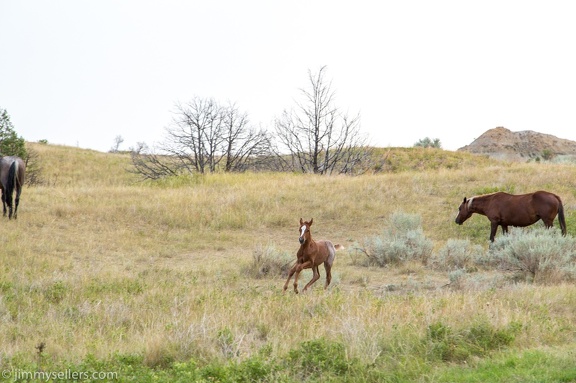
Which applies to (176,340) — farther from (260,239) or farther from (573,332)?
(260,239)

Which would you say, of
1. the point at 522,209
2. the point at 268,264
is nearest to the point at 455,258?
the point at 522,209

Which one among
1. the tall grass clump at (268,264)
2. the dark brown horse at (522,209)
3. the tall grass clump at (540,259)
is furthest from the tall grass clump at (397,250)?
the dark brown horse at (522,209)

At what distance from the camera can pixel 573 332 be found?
257 inches

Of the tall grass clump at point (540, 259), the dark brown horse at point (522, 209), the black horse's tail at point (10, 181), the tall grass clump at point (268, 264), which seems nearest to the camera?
the tall grass clump at point (540, 259)


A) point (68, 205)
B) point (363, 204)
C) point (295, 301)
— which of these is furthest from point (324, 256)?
point (68, 205)

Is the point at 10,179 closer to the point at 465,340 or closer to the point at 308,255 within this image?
the point at 308,255

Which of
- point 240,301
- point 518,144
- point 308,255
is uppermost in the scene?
point 518,144

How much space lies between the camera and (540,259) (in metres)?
10.2

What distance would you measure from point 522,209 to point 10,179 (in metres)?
13.2

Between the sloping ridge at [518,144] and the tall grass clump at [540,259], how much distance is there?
35718mm

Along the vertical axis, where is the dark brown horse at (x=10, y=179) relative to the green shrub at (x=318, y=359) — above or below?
above

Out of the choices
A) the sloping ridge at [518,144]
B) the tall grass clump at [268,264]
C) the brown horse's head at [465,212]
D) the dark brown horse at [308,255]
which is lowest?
the tall grass clump at [268,264]

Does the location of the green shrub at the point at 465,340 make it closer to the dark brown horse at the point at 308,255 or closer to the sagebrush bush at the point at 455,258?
the dark brown horse at the point at 308,255

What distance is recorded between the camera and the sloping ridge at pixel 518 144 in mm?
46312
